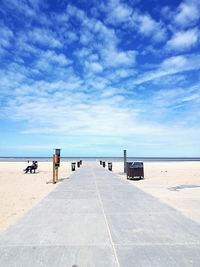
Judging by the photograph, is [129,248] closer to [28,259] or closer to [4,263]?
[28,259]

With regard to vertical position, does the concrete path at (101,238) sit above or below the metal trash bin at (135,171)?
below

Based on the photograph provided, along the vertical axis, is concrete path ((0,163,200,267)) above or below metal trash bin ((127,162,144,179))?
below

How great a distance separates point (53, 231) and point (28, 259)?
1.71 m

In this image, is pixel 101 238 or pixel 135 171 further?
pixel 135 171

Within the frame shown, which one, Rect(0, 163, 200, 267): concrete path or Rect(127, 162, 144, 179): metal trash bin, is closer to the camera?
Rect(0, 163, 200, 267): concrete path

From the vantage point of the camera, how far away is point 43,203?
1011cm

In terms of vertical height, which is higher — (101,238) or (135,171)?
(135,171)

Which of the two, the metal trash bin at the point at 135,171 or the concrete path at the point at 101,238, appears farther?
the metal trash bin at the point at 135,171

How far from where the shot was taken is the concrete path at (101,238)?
4.64 meters

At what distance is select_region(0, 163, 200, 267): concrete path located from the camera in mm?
4645

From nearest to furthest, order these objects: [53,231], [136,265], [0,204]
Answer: [136,265]
[53,231]
[0,204]

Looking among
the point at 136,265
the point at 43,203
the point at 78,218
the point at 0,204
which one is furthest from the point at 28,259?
the point at 0,204

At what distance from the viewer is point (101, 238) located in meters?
5.82

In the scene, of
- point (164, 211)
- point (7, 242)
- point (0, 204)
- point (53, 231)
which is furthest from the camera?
point (0, 204)
